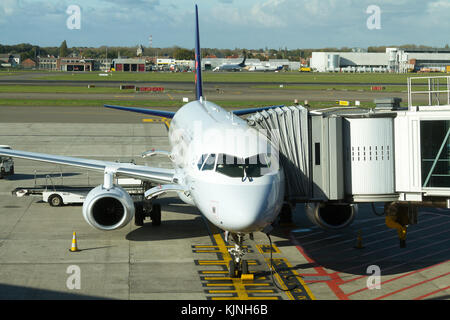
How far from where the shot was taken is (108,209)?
23.7 m

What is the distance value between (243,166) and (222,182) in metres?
0.79

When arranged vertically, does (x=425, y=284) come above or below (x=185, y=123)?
below

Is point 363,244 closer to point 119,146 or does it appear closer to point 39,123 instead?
point 119,146

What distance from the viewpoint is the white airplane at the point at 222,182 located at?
17109mm

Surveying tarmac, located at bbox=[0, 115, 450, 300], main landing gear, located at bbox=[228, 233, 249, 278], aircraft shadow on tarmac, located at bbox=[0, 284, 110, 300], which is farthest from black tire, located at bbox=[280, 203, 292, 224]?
aircraft shadow on tarmac, located at bbox=[0, 284, 110, 300]

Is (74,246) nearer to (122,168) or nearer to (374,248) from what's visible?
(122,168)

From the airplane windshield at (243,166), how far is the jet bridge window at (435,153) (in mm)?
5844

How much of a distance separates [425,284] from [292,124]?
6895 mm

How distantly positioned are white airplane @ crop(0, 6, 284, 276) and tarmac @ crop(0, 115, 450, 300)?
132cm

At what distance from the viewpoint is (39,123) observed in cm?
6138

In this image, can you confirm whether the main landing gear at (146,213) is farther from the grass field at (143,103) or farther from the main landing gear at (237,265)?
the grass field at (143,103)

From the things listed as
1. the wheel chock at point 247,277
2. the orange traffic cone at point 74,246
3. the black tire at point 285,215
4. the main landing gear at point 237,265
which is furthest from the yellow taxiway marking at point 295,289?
the orange traffic cone at point 74,246

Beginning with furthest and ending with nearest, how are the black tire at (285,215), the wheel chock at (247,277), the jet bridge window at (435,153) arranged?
the black tire at (285,215)
the jet bridge window at (435,153)
the wheel chock at (247,277)
